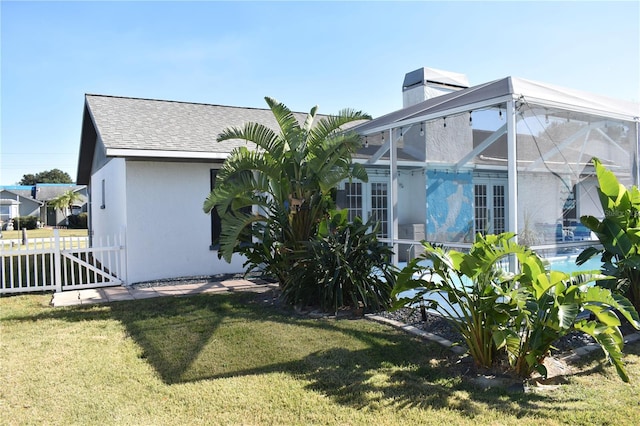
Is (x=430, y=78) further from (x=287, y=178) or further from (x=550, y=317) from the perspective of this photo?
(x=550, y=317)

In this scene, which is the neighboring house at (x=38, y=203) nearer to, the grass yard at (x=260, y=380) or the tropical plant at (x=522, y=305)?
the grass yard at (x=260, y=380)

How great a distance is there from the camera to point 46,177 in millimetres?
90062

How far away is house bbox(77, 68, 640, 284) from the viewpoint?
6.39 metres

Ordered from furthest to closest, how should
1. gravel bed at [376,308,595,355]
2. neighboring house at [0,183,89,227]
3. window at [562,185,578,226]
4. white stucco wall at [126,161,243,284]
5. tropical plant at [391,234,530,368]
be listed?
neighboring house at [0,183,89,227] → white stucco wall at [126,161,243,284] → window at [562,185,578,226] → gravel bed at [376,308,595,355] → tropical plant at [391,234,530,368]

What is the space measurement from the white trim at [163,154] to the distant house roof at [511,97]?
3.98 metres

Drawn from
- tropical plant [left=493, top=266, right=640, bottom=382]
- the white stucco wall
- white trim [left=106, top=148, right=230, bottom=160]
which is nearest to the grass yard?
tropical plant [left=493, top=266, right=640, bottom=382]

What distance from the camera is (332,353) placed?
A: 5.24 metres

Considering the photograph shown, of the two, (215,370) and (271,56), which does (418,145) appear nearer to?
(215,370)

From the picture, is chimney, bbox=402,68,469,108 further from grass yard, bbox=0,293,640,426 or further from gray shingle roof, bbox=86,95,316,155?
grass yard, bbox=0,293,640,426

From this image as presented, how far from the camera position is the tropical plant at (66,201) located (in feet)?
151

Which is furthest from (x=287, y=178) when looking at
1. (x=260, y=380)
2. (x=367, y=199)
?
(x=260, y=380)

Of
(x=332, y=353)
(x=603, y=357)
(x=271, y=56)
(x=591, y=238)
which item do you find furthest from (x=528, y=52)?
(x=332, y=353)

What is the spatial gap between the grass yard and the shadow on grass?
2 centimetres

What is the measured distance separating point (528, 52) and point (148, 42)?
1001 centimetres
